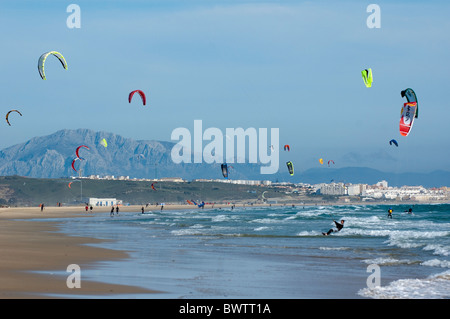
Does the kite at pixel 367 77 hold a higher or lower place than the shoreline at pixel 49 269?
higher

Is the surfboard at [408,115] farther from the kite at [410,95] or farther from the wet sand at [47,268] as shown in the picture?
the wet sand at [47,268]

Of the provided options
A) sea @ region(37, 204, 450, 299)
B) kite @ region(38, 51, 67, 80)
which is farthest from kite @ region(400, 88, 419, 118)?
kite @ region(38, 51, 67, 80)

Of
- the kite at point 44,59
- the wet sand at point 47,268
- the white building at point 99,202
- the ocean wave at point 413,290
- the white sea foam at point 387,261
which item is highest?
the kite at point 44,59

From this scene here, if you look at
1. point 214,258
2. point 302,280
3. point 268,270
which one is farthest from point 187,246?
point 302,280

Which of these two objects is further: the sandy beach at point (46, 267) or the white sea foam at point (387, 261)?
the white sea foam at point (387, 261)

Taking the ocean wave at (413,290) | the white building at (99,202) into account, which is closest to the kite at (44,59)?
the ocean wave at (413,290)

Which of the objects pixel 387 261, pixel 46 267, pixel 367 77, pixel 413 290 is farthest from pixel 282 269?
pixel 367 77

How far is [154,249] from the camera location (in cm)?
2155

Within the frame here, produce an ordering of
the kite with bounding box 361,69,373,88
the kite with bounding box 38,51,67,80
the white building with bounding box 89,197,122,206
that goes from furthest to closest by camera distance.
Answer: the white building with bounding box 89,197,122,206, the kite with bounding box 38,51,67,80, the kite with bounding box 361,69,373,88

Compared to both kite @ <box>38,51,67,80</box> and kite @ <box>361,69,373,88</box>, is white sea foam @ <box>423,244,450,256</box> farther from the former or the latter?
kite @ <box>38,51,67,80</box>

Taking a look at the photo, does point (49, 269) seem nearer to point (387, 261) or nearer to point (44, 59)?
point (387, 261)
